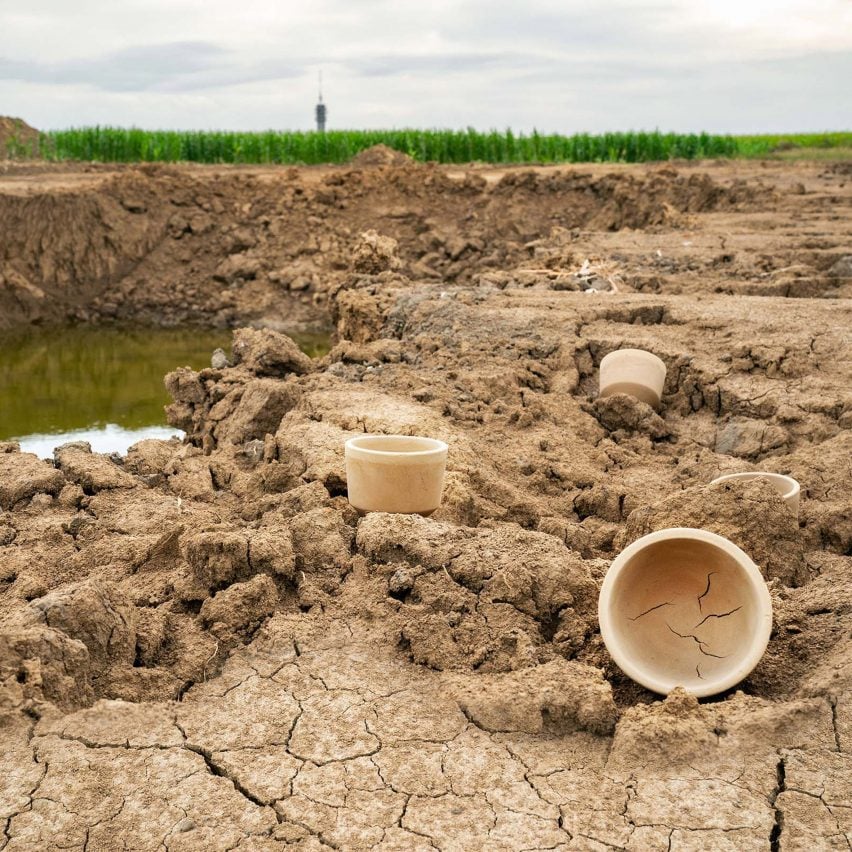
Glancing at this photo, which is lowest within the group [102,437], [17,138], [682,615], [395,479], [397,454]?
[102,437]

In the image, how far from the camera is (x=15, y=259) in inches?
679

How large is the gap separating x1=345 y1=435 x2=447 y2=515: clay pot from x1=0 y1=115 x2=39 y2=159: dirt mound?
81.4 feet

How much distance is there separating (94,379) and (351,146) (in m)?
16.5

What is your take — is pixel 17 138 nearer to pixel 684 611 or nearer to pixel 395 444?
pixel 395 444

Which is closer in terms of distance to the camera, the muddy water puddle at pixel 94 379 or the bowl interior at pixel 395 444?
the bowl interior at pixel 395 444

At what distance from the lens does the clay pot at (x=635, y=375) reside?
6332 mm

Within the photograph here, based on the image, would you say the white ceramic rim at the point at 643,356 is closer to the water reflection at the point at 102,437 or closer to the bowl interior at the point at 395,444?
the bowl interior at the point at 395,444

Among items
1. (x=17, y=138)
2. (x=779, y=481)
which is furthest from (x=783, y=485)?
(x=17, y=138)

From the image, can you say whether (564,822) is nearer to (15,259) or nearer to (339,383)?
(339,383)

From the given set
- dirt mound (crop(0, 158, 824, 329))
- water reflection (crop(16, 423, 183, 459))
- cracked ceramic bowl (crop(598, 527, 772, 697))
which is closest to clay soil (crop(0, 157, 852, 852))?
cracked ceramic bowl (crop(598, 527, 772, 697))

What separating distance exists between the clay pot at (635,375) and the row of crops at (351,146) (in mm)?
21119

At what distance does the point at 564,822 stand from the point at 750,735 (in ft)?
2.13

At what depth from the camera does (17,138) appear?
88.5 feet

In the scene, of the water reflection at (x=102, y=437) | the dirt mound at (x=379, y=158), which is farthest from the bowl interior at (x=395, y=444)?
the dirt mound at (x=379, y=158)
